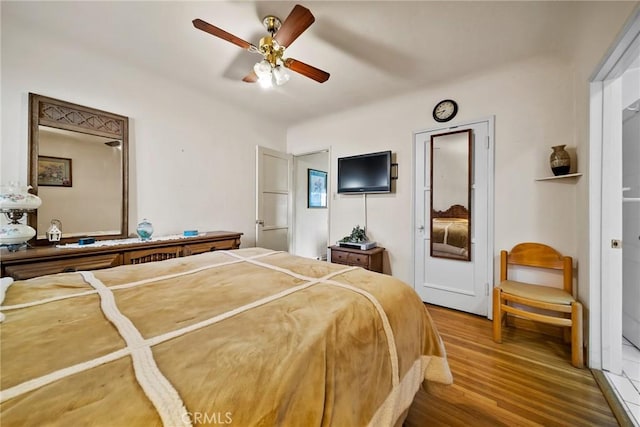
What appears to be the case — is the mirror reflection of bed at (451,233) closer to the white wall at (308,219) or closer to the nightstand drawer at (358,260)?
the nightstand drawer at (358,260)

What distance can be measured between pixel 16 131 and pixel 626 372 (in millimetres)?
4860

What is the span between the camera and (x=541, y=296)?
6.20 ft

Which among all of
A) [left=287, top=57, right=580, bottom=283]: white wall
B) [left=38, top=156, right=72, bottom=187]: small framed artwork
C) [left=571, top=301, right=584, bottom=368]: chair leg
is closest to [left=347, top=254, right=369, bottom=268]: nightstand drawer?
[left=287, top=57, right=580, bottom=283]: white wall

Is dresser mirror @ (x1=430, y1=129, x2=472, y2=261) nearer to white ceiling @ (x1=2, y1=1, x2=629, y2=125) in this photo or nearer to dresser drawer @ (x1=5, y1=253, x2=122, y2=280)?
white ceiling @ (x1=2, y1=1, x2=629, y2=125)

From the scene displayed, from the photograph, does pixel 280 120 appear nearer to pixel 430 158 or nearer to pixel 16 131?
pixel 430 158

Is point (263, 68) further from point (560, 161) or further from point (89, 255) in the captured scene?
point (560, 161)

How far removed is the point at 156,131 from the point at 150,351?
9.12 ft

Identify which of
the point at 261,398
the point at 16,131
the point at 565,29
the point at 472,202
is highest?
the point at 565,29

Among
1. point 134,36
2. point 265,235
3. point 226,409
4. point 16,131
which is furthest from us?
point 265,235

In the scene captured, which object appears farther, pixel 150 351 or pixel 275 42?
pixel 275 42

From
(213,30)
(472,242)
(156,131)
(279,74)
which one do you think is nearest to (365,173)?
(472,242)

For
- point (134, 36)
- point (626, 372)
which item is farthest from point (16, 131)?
point (626, 372)

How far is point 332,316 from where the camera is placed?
87 cm

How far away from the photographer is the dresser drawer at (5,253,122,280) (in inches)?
64.3
